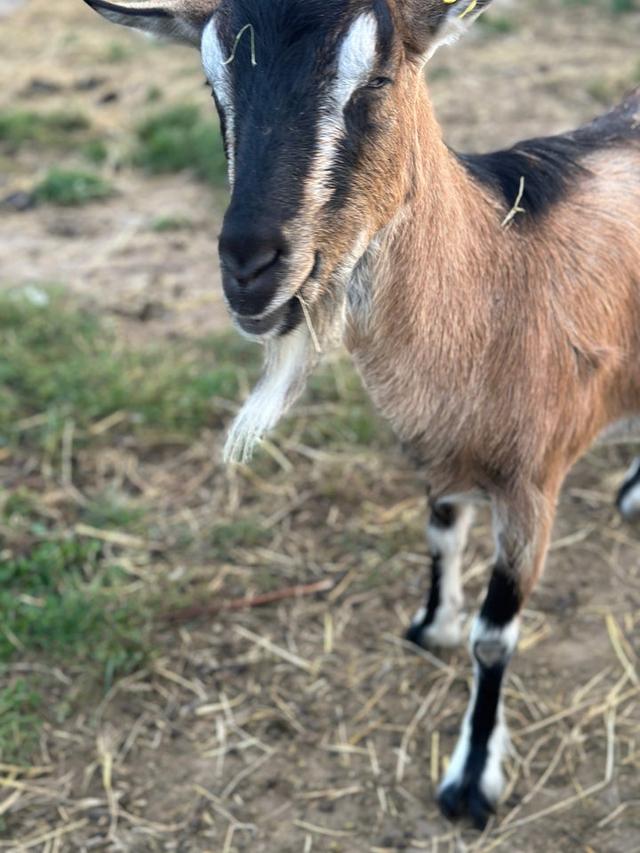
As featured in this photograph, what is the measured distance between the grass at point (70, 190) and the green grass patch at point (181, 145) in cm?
41

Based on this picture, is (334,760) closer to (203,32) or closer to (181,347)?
(203,32)

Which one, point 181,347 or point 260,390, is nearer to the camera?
point 260,390

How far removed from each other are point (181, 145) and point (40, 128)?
3.80 feet

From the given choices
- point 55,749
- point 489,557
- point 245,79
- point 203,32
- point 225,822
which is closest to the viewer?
point 245,79

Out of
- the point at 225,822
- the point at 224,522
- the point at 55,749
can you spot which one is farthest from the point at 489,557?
the point at 55,749

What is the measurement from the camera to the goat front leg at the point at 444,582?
333 centimetres

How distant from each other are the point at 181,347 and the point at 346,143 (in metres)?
2.86

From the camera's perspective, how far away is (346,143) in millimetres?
2150

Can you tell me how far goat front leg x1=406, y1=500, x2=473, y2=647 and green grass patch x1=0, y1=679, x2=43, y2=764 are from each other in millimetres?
Result: 1196

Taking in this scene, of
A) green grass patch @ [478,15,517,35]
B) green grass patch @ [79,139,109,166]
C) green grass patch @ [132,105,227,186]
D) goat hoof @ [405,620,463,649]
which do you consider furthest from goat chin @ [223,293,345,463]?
green grass patch @ [478,15,517,35]

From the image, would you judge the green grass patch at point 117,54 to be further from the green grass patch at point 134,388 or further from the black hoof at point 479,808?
the black hoof at point 479,808

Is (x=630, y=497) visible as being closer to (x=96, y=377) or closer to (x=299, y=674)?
(x=299, y=674)

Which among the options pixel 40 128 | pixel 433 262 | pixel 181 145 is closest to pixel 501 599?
pixel 433 262

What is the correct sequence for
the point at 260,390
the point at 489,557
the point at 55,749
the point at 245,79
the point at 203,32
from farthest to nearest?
the point at 489,557, the point at 55,749, the point at 260,390, the point at 203,32, the point at 245,79
